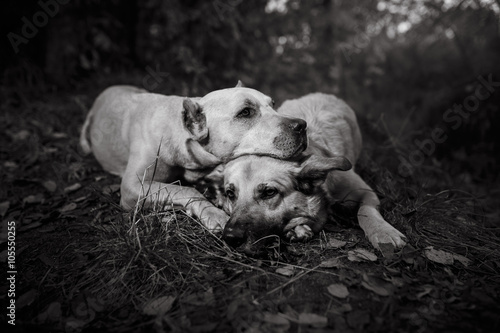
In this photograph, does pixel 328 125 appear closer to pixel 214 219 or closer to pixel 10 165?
pixel 214 219

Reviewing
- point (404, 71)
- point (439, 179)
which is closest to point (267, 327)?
point (439, 179)

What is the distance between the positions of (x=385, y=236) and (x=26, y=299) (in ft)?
8.44

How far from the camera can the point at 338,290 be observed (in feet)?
6.81

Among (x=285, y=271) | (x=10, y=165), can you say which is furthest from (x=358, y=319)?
(x=10, y=165)

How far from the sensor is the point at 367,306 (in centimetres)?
196

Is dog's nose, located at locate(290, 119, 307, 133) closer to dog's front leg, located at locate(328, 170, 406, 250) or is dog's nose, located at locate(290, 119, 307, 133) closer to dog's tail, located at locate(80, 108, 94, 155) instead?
dog's front leg, located at locate(328, 170, 406, 250)

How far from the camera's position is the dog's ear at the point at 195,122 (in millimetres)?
3223

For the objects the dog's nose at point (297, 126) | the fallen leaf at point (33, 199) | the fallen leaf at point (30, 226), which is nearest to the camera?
the dog's nose at point (297, 126)

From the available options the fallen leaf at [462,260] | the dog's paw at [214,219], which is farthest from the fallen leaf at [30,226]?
the fallen leaf at [462,260]

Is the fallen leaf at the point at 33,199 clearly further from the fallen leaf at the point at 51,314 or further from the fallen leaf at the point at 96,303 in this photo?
the fallen leaf at the point at 96,303

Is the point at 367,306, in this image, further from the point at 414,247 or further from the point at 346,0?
the point at 346,0

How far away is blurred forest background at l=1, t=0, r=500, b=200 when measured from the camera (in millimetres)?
6395

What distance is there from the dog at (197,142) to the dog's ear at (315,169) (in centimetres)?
22

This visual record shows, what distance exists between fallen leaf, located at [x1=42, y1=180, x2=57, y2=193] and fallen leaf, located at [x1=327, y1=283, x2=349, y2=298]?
3.31 meters
